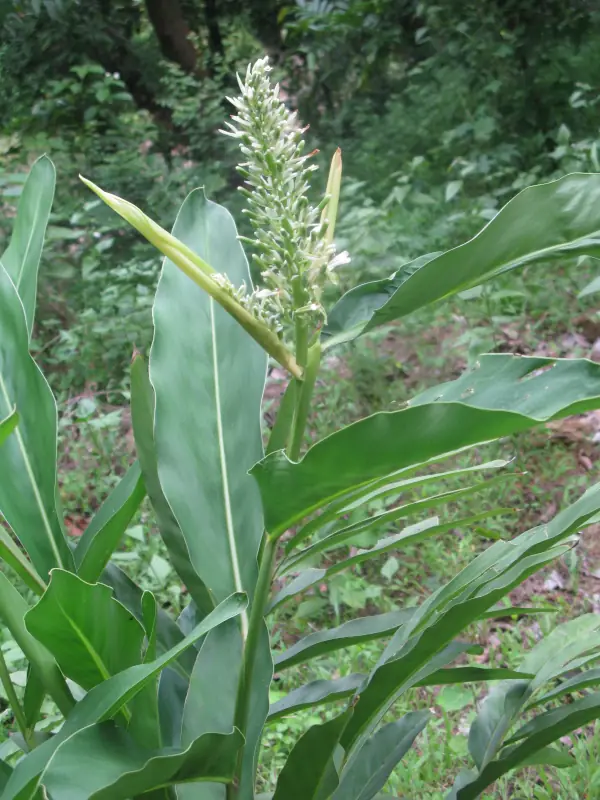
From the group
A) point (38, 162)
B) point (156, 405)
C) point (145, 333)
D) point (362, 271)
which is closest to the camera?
point (156, 405)

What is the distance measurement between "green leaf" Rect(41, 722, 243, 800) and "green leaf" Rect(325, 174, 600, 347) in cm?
37

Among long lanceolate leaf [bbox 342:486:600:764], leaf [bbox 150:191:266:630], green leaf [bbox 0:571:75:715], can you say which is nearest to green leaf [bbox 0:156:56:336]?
leaf [bbox 150:191:266:630]

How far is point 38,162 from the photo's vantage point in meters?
0.94

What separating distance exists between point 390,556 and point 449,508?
0.20 metres

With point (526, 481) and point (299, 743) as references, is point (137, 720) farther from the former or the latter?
point (526, 481)

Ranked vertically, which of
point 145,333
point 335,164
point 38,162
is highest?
point 38,162

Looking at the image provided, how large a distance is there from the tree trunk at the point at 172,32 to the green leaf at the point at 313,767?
14.7ft

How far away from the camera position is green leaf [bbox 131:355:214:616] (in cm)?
79

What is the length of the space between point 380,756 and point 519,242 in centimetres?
65

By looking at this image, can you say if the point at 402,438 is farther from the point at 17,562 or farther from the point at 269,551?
the point at 17,562

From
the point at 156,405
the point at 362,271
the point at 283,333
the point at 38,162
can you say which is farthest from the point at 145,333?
the point at 283,333

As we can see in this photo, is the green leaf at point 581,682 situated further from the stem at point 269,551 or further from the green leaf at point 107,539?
the green leaf at point 107,539

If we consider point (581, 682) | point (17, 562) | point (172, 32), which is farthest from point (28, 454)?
point (172, 32)

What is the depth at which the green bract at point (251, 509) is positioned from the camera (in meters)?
0.56
